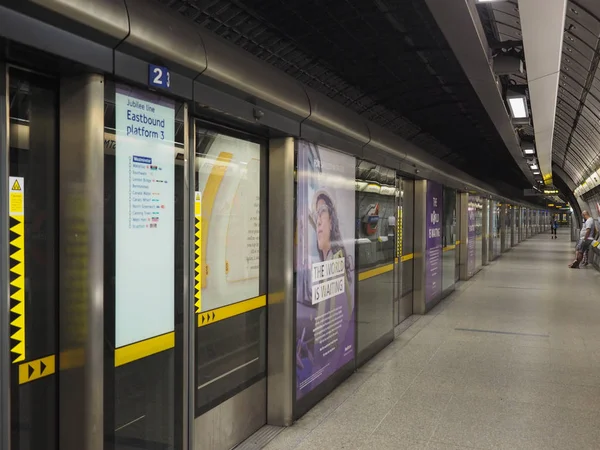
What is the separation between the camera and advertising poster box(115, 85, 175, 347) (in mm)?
2377

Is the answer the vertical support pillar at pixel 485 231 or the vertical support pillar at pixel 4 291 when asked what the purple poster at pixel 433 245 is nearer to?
the vertical support pillar at pixel 485 231

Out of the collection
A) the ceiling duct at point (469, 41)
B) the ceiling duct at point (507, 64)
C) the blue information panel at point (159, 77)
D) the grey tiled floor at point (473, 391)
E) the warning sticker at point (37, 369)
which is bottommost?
the grey tiled floor at point (473, 391)

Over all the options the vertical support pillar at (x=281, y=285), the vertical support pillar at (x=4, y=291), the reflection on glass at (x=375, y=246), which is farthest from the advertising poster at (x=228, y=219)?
the reflection on glass at (x=375, y=246)

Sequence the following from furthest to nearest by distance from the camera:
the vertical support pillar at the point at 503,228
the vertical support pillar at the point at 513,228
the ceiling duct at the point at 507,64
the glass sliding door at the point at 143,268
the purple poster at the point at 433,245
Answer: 1. the vertical support pillar at the point at 513,228
2. the vertical support pillar at the point at 503,228
3. the purple poster at the point at 433,245
4. the ceiling duct at the point at 507,64
5. the glass sliding door at the point at 143,268

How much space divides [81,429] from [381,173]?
446 centimetres

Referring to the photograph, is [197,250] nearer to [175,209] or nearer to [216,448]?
[175,209]

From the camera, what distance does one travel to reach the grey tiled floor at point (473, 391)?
3.74 meters

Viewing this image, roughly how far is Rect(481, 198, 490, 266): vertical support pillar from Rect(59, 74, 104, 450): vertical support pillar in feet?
46.2

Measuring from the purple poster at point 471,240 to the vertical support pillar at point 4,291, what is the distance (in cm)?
1143

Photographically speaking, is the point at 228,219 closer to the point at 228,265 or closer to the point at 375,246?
the point at 228,265

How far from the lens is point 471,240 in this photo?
13156 millimetres

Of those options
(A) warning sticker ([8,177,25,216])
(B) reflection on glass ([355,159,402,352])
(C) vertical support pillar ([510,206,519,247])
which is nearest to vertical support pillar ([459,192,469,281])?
(B) reflection on glass ([355,159,402,352])

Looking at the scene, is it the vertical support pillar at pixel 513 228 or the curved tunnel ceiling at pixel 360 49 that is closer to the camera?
the curved tunnel ceiling at pixel 360 49

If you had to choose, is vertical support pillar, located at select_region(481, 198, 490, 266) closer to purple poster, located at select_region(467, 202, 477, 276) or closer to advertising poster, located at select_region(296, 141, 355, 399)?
purple poster, located at select_region(467, 202, 477, 276)
